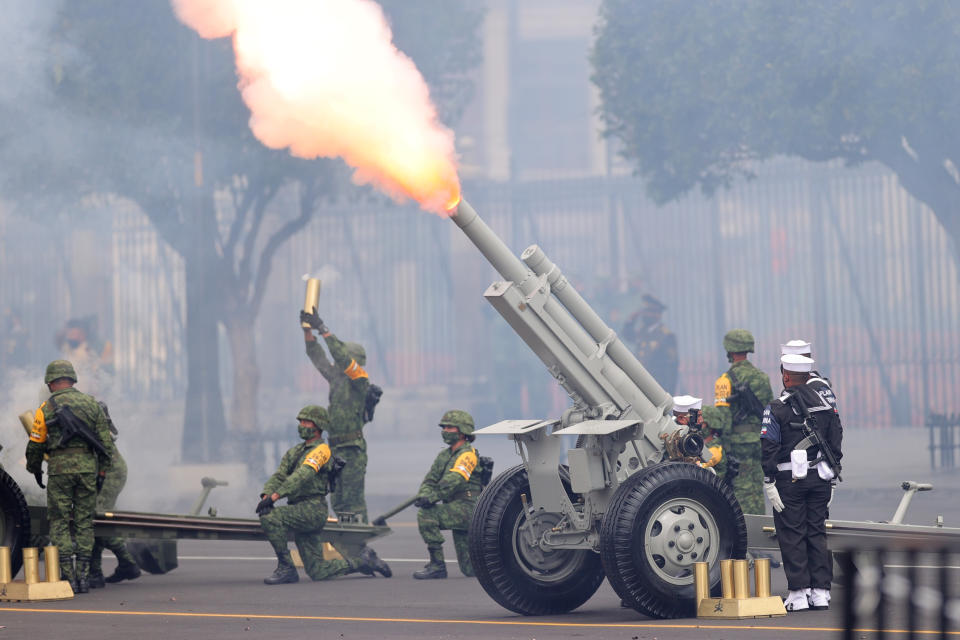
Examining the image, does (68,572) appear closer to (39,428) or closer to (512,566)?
(39,428)

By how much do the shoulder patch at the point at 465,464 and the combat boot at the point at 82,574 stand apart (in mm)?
2930

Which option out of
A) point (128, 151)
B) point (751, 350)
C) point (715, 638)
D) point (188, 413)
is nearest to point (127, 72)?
point (128, 151)

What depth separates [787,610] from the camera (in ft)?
35.5

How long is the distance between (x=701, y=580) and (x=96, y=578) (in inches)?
210

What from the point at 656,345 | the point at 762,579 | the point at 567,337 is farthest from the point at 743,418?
the point at 656,345

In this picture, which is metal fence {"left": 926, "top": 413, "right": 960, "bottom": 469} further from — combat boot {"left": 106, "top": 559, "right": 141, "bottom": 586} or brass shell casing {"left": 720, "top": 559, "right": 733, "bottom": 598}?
brass shell casing {"left": 720, "top": 559, "right": 733, "bottom": 598}

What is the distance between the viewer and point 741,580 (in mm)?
10594

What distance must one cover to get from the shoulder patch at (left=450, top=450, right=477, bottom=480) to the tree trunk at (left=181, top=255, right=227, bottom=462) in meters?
12.8

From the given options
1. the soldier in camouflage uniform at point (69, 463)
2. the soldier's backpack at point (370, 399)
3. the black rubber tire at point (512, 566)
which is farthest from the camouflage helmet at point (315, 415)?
the black rubber tire at point (512, 566)

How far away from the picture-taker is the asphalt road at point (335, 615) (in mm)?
10297

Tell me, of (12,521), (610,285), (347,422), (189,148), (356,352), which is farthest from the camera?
(610,285)

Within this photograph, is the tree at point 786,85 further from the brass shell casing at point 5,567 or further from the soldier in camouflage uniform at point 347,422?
the brass shell casing at point 5,567

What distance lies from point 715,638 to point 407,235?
25.7 metres

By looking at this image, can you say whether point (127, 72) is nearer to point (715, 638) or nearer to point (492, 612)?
point (492, 612)
